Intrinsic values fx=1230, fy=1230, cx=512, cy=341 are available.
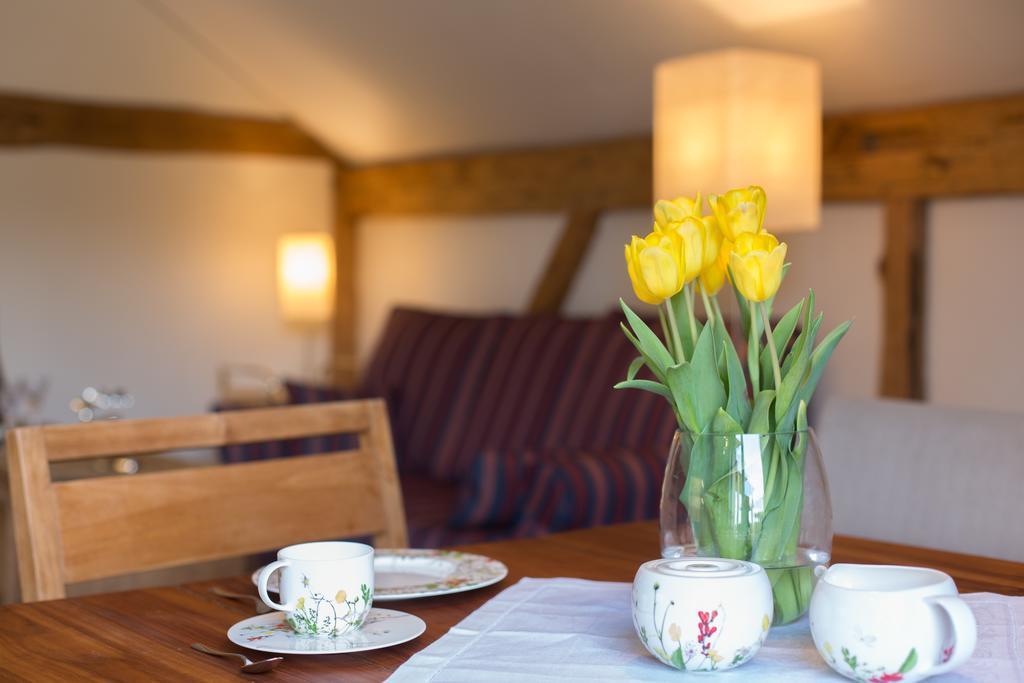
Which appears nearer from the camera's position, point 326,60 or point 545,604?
point 545,604

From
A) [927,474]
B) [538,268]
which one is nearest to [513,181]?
[538,268]

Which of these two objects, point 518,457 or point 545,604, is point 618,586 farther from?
point 518,457

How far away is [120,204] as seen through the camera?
4.91 meters

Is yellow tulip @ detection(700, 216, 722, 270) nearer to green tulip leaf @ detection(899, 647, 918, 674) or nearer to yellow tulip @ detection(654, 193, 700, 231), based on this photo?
yellow tulip @ detection(654, 193, 700, 231)

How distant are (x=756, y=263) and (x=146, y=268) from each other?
14.4ft

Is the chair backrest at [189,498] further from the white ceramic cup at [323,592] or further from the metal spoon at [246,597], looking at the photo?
the white ceramic cup at [323,592]

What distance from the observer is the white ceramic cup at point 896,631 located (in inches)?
32.3

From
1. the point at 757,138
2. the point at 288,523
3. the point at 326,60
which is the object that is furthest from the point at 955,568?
the point at 326,60

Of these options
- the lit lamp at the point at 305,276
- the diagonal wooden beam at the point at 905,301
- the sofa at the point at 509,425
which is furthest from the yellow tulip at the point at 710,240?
the lit lamp at the point at 305,276

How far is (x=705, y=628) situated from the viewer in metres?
0.87

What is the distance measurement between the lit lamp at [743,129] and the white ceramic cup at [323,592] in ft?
6.21

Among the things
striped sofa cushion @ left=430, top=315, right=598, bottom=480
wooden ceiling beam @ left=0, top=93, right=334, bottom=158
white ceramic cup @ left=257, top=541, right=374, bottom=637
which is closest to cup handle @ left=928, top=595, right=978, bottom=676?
white ceramic cup @ left=257, top=541, right=374, bottom=637

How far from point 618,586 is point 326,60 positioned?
3728 mm

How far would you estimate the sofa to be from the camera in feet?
7.92
